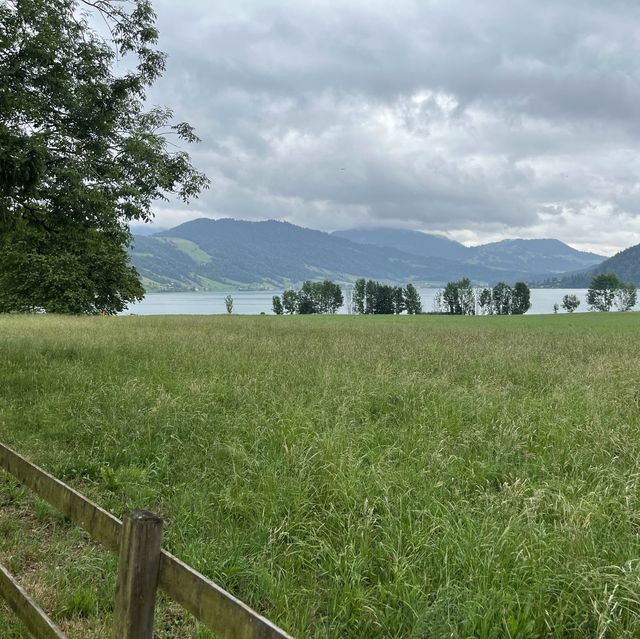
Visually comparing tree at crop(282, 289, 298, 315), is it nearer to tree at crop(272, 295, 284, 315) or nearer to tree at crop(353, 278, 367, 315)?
tree at crop(272, 295, 284, 315)

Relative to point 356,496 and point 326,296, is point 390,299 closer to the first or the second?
point 326,296

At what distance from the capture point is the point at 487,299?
527 feet

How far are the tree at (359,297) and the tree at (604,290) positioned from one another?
71.9 meters

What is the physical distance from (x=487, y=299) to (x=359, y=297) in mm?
41258

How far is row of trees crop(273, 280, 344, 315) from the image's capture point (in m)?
153

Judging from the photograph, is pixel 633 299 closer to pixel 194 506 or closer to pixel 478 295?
pixel 478 295

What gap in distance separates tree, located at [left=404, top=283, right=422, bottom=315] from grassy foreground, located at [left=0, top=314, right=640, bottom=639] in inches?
5318

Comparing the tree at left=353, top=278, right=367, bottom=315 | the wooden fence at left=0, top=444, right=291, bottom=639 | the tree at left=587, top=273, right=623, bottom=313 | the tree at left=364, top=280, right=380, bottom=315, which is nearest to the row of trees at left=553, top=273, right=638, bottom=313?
the tree at left=587, top=273, right=623, bottom=313

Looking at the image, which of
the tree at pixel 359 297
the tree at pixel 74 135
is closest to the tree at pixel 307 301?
the tree at pixel 359 297

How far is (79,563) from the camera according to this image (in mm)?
4492

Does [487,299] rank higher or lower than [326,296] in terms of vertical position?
higher

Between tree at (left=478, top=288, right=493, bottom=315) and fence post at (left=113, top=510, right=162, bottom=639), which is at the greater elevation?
tree at (left=478, top=288, right=493, bottom=315)

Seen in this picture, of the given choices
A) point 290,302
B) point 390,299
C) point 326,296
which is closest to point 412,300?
point 390,299

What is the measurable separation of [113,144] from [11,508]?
11346 mm
